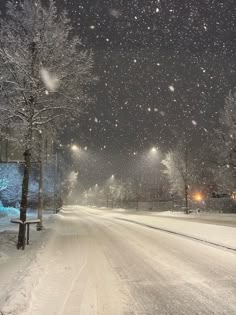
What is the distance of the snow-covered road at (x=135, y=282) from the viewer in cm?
681

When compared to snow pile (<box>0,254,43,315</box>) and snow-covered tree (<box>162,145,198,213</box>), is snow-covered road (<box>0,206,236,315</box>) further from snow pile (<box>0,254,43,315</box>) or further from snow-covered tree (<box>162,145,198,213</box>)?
snow-covered tree (<box>162,145,198,213</box>)

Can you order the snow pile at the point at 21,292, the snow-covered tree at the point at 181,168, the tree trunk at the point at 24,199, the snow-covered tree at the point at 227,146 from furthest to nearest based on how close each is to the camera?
the snow-covered tree at the point at 181,168 < the snow-covered tree at the point at 227,146 < the tree trunk at the point at 24,199 < the snow pile at the point at 21,292

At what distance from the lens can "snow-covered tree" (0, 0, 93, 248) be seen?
49.1 feet

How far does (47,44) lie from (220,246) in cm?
1003

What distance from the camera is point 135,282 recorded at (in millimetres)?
8945

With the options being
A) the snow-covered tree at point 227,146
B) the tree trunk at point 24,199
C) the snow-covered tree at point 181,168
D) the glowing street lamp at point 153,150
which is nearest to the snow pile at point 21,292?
the tree trunk at point 24,199

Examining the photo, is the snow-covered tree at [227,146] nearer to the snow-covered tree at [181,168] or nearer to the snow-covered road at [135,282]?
the snow-covered tree at [181,168]

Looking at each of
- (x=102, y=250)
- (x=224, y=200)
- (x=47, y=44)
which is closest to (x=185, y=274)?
(x=102, y=250)

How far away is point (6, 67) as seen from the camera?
15039 millimetres

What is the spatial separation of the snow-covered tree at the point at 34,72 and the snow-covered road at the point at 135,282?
4.32 m

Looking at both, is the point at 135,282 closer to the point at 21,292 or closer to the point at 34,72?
the point at 21,292

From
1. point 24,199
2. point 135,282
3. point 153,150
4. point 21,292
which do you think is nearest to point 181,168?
point 153,150

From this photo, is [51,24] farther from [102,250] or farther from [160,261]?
[160,261]

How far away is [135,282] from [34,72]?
30.3 feet
